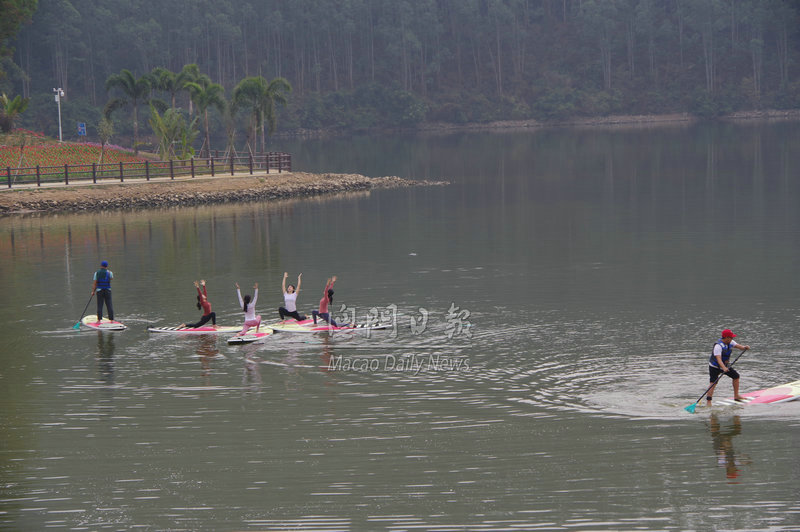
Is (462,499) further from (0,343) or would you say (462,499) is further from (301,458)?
(0,343)

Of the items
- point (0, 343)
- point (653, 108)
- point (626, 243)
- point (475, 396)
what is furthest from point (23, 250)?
point (653, 108)

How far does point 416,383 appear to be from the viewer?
952 inches

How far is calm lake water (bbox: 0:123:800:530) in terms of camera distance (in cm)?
1714

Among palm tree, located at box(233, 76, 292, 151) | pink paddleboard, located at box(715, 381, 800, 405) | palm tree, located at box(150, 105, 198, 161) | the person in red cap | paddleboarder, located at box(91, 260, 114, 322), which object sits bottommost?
pink paddleboard, located at box(715, 381, 800, 405)

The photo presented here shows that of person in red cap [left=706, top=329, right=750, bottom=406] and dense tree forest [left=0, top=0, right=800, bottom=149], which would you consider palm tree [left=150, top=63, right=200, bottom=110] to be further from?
person in red cap [left=706, top=329, right=750, bottom=406]

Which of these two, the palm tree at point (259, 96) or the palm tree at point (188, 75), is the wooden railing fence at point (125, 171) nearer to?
the palm tree at point (259, 96)

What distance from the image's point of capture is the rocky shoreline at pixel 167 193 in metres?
64.4

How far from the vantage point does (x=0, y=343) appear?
97.0 feet

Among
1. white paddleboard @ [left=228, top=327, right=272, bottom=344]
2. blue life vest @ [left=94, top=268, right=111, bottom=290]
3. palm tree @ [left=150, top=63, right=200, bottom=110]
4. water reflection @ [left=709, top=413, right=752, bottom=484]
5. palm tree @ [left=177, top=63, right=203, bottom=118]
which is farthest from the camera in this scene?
palm tree @ [left=150, top=63, right=200, bottom=110]

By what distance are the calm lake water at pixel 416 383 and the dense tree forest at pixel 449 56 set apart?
116m

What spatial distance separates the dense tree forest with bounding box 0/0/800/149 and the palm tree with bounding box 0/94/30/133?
250 ft

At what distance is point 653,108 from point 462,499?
6453 inches

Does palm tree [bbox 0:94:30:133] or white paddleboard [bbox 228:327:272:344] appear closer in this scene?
white paddleboard [bbox 228:327:272:344]

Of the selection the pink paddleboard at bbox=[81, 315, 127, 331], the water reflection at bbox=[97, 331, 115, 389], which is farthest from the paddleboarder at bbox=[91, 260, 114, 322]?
the water reflection at bbox=[97, 331, 115, 389]
